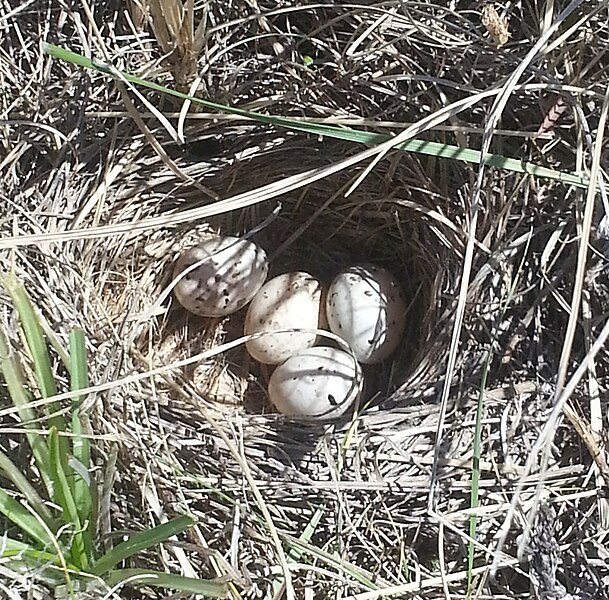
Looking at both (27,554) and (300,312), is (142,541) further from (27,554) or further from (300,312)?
(300,312)

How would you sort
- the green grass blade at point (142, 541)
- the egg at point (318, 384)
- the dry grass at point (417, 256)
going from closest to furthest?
the green grass blade at point (142, 541) < the dry grass at point (417, 256) < the egg at point (318, 384)

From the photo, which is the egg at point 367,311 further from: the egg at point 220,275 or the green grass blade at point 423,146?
the green grass blade at point 423,146

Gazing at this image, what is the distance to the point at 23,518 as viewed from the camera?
3.33 ft

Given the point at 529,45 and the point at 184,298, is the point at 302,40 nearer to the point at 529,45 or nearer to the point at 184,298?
the point at 529,45

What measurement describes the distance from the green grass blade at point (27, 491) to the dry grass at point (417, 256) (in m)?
0.07

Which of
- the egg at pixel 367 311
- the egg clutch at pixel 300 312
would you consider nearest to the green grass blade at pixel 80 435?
the egg clutch at pixel 300 312

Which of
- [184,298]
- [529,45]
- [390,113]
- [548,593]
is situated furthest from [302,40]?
[548,593]

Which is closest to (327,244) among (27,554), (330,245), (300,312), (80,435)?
(330,245)

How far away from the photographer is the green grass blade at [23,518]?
39.6 inches

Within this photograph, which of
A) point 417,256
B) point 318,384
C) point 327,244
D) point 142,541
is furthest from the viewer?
point 327,244

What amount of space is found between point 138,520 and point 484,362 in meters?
0.53

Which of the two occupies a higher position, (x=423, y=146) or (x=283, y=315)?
(x=423, y=146)

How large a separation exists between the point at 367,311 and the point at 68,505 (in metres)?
0.52

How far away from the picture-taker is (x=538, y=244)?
114 cm
